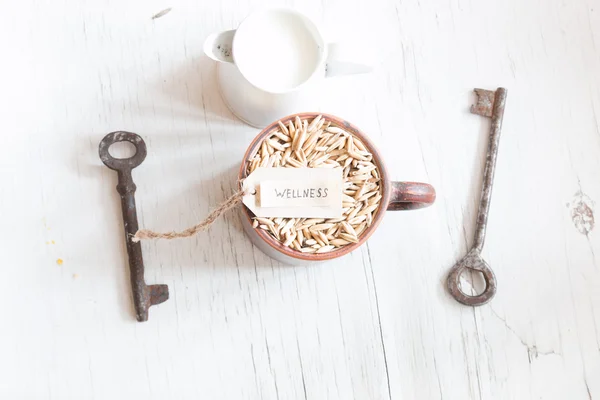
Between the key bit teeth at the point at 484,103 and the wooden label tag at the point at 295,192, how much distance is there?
0.32m

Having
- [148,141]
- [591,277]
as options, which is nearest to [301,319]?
[148,141]

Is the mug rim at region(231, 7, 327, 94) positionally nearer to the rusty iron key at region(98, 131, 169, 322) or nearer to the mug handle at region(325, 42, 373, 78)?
the mug handle at region(325, 42, 373, 78)

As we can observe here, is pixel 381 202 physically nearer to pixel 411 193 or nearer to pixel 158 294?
pixel 411 193

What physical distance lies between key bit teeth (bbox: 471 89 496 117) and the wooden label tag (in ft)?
1.06

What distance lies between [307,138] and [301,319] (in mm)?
302

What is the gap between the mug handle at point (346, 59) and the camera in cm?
76

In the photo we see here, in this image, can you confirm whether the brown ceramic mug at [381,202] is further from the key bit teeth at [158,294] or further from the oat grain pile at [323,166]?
the key bit teeth at [158,294]

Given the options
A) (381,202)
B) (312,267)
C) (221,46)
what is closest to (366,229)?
(381,202)

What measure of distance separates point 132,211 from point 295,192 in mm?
275

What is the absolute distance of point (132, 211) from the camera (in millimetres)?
866

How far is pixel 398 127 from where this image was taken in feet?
3.08

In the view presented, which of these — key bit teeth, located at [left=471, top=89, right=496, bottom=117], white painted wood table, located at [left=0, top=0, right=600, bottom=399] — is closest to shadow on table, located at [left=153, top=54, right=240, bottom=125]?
white painted wood table, located at [left=0, top=0, right=600, bottom=399]

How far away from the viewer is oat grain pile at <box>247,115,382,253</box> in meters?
0.74

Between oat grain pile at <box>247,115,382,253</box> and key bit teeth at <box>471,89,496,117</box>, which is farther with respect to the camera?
key bit teeth at <box>471,89,496,117</box>
